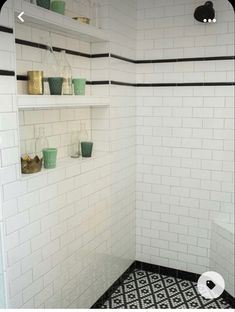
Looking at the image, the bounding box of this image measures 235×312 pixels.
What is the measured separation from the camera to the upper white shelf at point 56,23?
3.97 feet

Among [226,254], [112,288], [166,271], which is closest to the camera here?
[226,254]

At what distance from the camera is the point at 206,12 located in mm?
1195

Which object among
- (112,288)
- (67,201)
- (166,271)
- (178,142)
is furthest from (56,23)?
(166,271)

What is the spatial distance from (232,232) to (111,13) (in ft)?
4.20

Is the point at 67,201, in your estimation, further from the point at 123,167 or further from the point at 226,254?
the point at 226,254

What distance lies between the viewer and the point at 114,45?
178 centimetres

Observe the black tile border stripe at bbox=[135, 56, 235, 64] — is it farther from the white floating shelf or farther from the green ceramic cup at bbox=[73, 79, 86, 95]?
the green ceramic cup at bbox=[73, 79, 86, 95]

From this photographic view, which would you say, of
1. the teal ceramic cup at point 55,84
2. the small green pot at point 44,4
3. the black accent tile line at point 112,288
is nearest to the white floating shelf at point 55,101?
the teal ceramic cup at point 55,84

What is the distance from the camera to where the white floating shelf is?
4.00ft

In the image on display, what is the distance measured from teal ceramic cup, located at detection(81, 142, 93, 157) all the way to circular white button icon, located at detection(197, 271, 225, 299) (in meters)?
0.79

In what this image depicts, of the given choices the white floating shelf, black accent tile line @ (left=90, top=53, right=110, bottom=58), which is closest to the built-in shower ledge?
the white floating shelf

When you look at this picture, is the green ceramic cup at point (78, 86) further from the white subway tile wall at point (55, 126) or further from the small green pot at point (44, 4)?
the small green pot at point (44, 4)

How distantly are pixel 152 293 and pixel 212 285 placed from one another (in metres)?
0.79

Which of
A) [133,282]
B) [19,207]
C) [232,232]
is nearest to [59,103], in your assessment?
[19,207]
